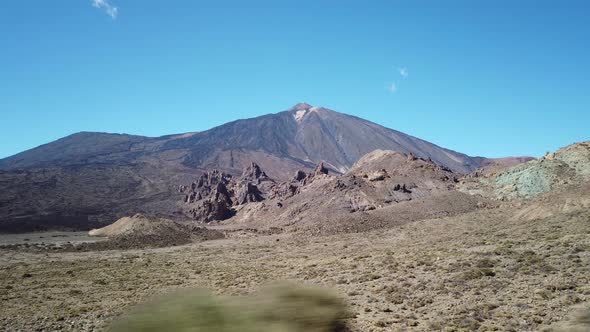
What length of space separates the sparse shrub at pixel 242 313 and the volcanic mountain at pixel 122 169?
6603 centimetres

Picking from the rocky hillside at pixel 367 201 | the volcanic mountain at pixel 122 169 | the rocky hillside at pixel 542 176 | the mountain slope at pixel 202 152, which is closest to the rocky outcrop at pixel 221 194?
the rocky hillside at pixel 367 201

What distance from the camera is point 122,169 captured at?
4690 inches

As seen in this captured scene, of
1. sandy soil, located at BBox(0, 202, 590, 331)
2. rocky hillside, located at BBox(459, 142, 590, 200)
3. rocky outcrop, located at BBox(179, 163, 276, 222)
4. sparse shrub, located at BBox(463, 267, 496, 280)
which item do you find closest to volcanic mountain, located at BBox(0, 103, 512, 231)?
rocky outcrop, located at BBox(179, 163, 276, 222)

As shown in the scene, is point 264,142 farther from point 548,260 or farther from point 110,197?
point 548,260

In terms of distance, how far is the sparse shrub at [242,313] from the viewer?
2547mm

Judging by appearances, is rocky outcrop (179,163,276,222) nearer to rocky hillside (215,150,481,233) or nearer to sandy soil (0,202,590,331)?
rocky hillside (215,150,481,233)

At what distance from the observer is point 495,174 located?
50.4m

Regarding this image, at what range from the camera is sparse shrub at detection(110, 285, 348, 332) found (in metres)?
2.55

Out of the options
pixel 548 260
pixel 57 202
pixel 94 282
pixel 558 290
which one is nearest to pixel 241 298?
pixel 558 290

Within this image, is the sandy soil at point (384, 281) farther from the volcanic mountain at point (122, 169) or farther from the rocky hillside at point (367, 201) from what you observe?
the volcanic mountain at point (122, 169)

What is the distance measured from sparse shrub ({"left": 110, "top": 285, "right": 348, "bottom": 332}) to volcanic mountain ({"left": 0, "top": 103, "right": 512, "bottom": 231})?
66028 mm

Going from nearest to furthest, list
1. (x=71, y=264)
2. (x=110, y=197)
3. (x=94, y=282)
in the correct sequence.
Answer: (x=94, y=282) → (x=71, y=264) → (x=110, y=197)

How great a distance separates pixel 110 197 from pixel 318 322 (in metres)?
99.8

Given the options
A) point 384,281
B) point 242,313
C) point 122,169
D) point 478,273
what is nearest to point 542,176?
point 478,273
